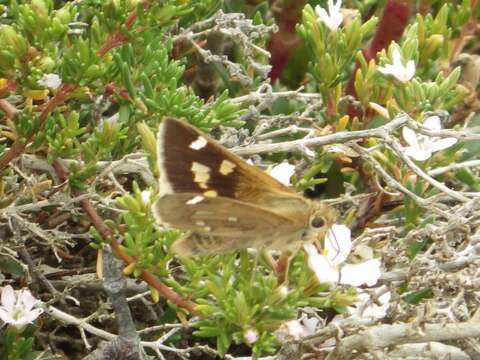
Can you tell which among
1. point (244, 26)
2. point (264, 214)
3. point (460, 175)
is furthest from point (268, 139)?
point (264, 214)

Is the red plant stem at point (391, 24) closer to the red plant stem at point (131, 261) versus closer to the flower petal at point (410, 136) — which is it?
the flower petal at point (410, 136)

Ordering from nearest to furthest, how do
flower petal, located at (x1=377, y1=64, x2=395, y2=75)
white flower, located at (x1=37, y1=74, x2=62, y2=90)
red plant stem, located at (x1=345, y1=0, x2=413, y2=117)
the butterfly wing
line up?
the butterfly wing < white flower, located at (x1=37, y1=74, x2=62, y2=90) < flower petal, located at (x1=377, y1=64, x2=395, y2=75) < red plant stem, located at (x1=345, y1=0, x2=413, y2=117)

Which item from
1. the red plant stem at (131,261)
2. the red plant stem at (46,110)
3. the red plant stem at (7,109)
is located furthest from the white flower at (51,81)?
the red plant stem at (131,261)

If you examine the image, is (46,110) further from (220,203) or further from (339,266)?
(339,266)

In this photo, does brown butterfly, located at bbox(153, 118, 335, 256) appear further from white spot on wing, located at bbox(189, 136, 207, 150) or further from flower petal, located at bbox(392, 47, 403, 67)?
flower petal, located at bbox(392, 47, 403, 67)

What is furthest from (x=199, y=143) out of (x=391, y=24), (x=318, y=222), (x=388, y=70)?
(x=391, y=24)

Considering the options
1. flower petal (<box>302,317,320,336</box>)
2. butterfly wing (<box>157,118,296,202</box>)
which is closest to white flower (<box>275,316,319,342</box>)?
flower petal (<box>302,317,320,336</box>)

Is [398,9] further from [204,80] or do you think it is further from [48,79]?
[48,79]
